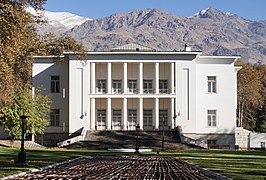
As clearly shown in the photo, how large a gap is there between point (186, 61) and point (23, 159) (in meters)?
34.7

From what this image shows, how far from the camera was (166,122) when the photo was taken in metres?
55.9

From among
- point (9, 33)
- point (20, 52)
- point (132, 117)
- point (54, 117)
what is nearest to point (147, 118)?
point (132, 117)

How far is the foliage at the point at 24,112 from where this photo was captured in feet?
135

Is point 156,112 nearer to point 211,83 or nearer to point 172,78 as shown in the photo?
point 172,78

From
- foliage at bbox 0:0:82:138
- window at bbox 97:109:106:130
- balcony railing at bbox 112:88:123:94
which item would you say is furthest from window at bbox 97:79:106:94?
foliage at bbox 0:0:82:138

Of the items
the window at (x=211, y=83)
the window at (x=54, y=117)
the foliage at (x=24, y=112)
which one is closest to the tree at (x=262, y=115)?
the window at (x=211, y=83)

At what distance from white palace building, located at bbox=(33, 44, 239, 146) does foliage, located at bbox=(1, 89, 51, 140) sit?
28.0 feet

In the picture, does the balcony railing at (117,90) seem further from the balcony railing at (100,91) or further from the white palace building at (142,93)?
the balcony railing at (100,91)

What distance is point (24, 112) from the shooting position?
42.7 meters

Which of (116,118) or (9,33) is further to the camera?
(116,118)

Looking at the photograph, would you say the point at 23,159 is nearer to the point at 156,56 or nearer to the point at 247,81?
the point at 156,56

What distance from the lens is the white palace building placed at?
54125 millimetres

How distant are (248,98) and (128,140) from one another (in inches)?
1222

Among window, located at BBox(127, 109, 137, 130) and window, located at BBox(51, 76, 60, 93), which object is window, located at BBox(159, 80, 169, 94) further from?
window, located at BBox(51, 76, 60, 93)
